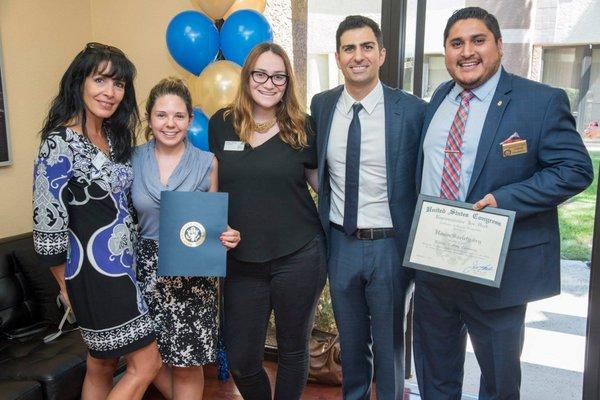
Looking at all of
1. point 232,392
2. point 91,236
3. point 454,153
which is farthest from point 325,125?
point 232,392

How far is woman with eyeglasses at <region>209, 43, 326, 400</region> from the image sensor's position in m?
2.04

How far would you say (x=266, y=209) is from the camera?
204 centimetres

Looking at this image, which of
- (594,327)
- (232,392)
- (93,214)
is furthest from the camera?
(232,392)

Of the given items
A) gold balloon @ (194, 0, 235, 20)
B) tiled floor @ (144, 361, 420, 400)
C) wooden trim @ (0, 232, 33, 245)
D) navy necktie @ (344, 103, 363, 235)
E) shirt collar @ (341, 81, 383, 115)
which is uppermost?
gold balloon @ (194, 0, 235, 20)

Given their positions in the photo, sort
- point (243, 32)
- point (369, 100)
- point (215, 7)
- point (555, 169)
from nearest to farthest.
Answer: point (555, 169) → point (369, 100) → point (243, 32) → point (215, 7)

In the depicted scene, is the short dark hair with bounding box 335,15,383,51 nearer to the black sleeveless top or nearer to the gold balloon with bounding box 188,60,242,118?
the black sleeveless top

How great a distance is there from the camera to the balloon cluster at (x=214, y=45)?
2.67 m

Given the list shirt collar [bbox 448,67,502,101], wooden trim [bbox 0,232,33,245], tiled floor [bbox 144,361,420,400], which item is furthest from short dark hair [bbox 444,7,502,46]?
wooden trim [bbox 0,232,33,245]

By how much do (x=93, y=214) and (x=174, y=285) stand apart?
421 mm

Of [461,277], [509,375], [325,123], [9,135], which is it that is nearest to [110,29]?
[9,135]

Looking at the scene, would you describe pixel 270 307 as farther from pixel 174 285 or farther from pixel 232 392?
pixel 232 392

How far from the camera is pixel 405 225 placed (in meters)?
2.03

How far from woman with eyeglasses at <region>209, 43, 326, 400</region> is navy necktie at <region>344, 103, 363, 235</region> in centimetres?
16

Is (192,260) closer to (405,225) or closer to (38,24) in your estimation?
(405,225)
